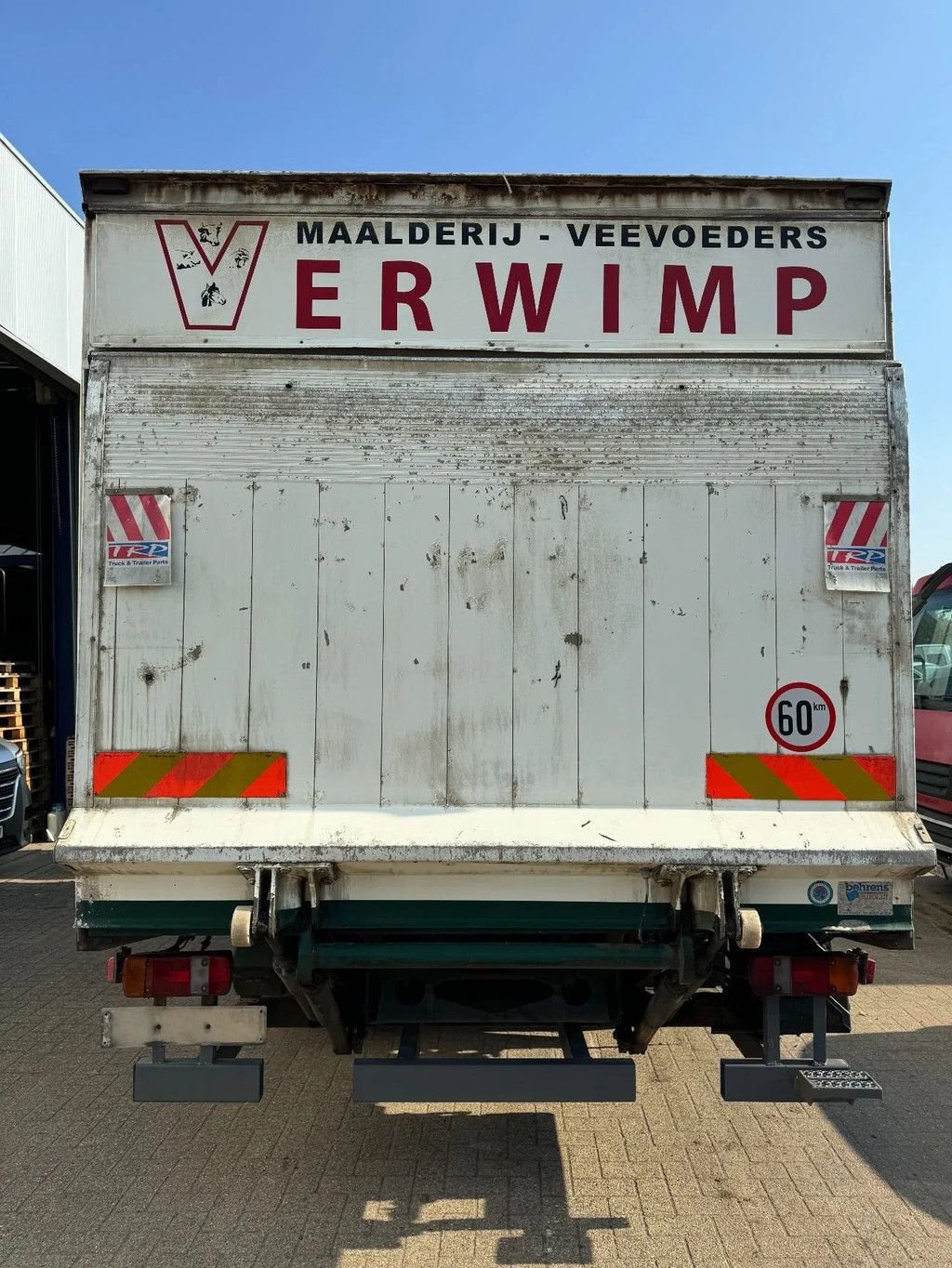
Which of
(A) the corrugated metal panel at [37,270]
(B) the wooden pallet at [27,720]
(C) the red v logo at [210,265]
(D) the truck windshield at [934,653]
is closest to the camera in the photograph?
(C) the red v logo at [210,265]

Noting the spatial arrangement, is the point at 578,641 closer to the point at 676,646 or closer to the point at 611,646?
the point at 611,646

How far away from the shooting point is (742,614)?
323 centimetres

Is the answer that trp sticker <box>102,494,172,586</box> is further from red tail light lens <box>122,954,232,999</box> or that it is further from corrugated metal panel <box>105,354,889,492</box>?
red tail light lens <box>122,954,232,999</box>

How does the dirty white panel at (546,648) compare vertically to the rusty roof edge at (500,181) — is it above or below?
below

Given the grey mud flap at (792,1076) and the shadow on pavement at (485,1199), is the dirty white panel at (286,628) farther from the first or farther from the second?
the grey mud flap at (792,1076)

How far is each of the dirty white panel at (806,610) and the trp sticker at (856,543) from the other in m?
0.03

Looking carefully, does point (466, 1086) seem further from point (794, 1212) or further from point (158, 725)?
point (158, 725)

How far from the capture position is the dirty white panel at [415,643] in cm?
318

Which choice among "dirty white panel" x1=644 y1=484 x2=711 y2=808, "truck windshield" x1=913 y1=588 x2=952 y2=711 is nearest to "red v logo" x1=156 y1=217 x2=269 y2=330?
"dirty white panel" x1=644 y1=484 x2=711 y2=808

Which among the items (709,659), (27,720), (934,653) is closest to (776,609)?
(709,659)

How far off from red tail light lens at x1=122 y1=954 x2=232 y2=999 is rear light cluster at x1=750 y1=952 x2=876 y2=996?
6.35 feet

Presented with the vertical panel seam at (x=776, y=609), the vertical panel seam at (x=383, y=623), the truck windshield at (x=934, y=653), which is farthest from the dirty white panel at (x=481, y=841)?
the truck windshield at (x=934, y=653)

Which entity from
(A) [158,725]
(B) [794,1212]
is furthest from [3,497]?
(B) [794,1212]

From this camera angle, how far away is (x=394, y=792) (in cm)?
318
